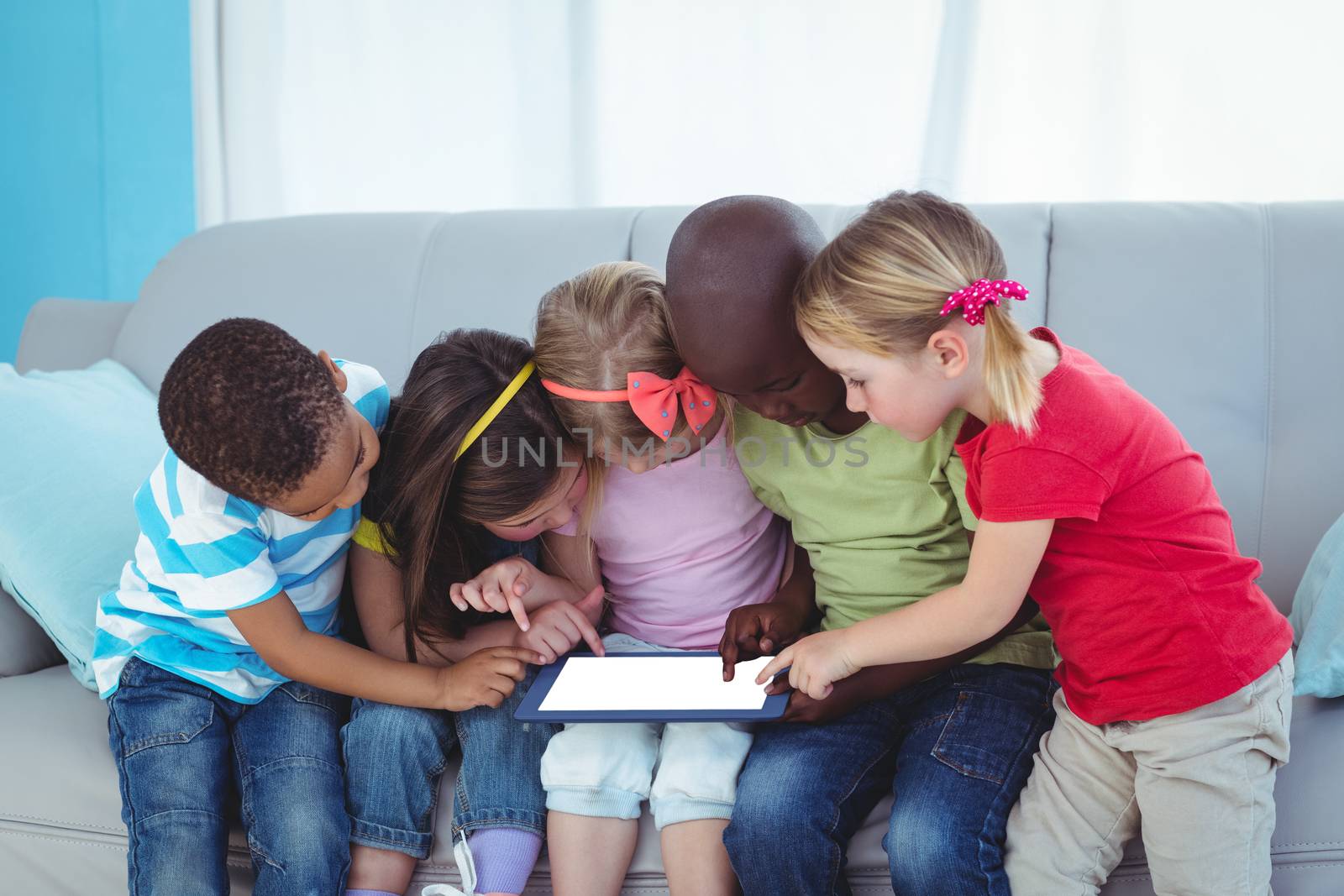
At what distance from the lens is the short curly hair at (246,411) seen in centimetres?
99

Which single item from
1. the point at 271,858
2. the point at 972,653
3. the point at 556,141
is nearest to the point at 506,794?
the point at 271,858

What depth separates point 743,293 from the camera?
1.00 meters

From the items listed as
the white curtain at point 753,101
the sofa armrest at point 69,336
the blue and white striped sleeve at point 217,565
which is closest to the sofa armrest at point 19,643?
→ the blue and white striped sleeve at point 217,565

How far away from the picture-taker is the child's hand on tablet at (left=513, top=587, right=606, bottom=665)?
1.19 meters

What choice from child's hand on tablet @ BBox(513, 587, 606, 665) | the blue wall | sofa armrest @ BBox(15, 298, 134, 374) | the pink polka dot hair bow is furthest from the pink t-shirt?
the blue wall

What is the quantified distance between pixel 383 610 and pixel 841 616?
0.53m

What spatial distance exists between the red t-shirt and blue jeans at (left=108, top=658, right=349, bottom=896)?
723 millimetres

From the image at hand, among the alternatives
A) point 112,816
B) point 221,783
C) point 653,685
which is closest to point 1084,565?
point 653,685

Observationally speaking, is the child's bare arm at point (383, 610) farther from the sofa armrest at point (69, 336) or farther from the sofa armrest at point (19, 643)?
the sofa armrest at point (69, 336)

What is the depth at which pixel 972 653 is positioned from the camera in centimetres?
113

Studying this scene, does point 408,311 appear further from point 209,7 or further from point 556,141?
point 209,7

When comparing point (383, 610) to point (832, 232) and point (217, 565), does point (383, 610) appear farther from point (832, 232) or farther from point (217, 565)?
point (832, 232)

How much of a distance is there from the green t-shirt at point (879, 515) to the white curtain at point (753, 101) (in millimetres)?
859

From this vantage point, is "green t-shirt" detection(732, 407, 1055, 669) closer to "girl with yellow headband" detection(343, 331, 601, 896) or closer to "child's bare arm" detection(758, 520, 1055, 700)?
"child's bare arm" detection(758, 520, 1055, 700)
